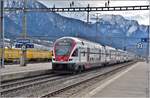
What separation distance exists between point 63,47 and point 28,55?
31673mm

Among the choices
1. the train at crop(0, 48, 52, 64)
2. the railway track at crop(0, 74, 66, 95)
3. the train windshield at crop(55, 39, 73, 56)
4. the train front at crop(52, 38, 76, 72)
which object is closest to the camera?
the railway track at crop(0, 74, 66, 95)

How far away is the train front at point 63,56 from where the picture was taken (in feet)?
109

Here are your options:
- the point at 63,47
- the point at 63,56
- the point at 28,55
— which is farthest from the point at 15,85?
the point at 28,55

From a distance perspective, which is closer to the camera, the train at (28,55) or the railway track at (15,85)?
the railway track at (15,85)

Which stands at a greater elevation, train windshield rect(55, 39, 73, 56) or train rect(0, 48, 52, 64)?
train windshield rect(55, 39, 73, 56)

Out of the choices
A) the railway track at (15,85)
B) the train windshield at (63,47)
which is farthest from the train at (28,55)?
the railway track at (15,85)

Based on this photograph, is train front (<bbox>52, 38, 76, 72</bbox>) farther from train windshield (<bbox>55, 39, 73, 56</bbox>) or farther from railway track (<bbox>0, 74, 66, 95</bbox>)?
railway track (<bbox>0, 74, 66, 95</bbox>)

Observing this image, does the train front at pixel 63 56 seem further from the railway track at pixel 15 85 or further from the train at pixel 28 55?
the train at pixel 28 55

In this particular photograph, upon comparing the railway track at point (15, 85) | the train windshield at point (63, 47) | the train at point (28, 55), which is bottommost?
the railway track at point (15, 85)

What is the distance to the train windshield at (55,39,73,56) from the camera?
33344 millimetres

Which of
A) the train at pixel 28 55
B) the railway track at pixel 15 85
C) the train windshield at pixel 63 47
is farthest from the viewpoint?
the train at pixel 28 55

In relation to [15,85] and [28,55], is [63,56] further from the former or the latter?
[28,55]

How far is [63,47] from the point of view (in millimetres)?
33500

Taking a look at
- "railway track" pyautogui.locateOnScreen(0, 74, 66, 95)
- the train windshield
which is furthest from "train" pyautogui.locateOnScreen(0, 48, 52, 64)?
"railway track" pyautogui.locateOnScreen(0, 74, 66, 95)
